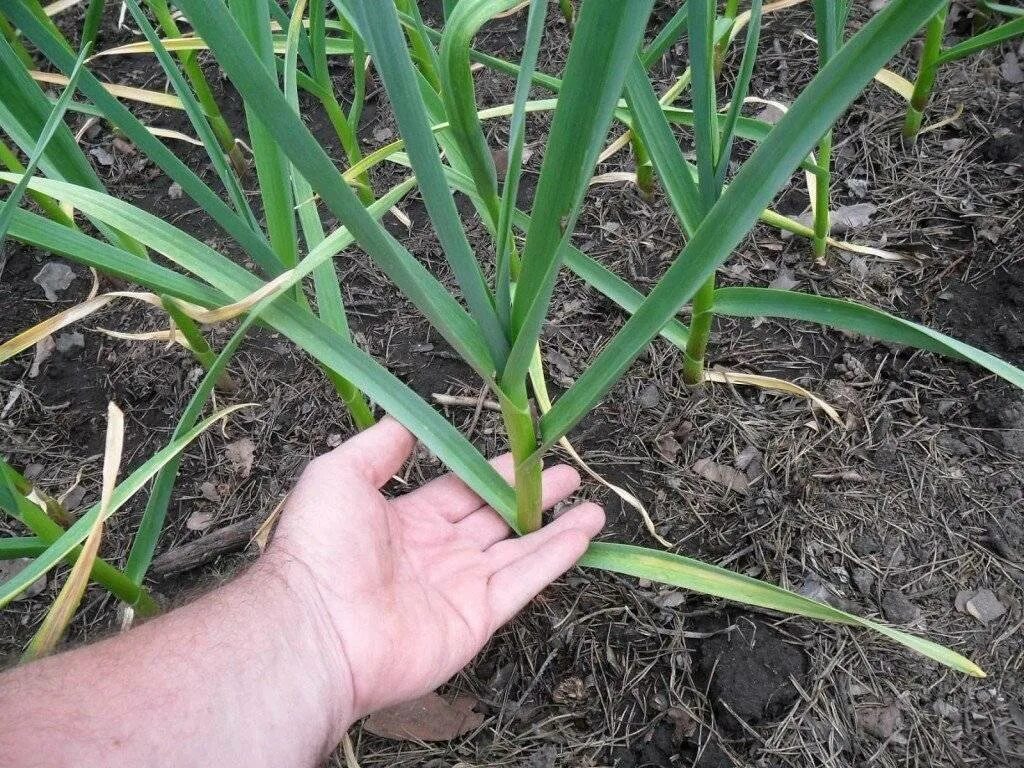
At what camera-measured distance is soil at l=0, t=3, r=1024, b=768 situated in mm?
991

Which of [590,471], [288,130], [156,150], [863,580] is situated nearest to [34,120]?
[156,150]

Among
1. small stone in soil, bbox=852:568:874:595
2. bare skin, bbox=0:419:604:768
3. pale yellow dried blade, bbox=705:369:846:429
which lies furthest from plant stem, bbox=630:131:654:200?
small stone in soil, bbox=852:568:874:595

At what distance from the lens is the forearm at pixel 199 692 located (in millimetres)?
728

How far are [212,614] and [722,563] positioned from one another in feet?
2.31

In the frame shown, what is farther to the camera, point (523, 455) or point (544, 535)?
point (544, 535)

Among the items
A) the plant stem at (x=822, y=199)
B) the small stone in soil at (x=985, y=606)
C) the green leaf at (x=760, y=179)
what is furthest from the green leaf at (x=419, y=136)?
the small stone in soil at (x=985, y=606)

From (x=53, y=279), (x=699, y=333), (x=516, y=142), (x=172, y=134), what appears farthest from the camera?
(x=53, y=279)

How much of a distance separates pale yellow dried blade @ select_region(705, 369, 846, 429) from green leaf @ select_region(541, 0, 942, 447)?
0.52m

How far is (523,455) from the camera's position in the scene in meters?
0.89

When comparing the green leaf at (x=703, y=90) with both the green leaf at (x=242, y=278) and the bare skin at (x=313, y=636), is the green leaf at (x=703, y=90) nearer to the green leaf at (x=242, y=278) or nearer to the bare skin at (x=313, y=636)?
the green leaf at (x=242, y=278)

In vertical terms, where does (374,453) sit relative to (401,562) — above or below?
above

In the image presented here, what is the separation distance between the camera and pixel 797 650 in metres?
1.02

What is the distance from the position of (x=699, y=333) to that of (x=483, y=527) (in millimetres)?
436

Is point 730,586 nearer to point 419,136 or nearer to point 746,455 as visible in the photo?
point 746,455
